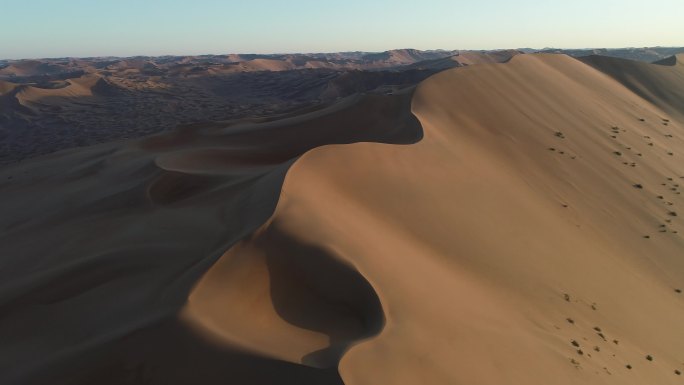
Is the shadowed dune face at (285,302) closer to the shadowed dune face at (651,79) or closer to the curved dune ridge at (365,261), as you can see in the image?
the curved dune ridge at (365,261)

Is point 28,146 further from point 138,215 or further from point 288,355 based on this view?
point 288,355

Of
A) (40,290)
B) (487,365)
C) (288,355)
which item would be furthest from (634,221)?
(40,290)

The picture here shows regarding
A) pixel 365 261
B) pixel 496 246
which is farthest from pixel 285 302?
pixel 496 246

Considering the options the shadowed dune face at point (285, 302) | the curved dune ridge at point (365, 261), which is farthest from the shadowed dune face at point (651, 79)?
the shadowed dune face at point (285, 302)

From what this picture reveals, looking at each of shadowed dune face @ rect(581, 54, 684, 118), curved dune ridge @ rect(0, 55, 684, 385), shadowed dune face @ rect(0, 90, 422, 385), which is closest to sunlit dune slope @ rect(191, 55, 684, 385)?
curved dune ridge @ rect(0, 55, 684, 385)

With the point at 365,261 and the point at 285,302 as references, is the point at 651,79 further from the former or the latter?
the point at 285,302
